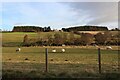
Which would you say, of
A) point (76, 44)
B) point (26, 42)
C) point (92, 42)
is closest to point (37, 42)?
point (26, 42)

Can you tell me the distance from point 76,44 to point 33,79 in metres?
53.5

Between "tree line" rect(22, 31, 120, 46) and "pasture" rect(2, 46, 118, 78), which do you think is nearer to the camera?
"pasture" rect(2, 46, 118, 78)

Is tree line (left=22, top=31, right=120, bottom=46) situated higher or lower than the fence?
higher

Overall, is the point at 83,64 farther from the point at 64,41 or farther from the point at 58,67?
the point at 64,41

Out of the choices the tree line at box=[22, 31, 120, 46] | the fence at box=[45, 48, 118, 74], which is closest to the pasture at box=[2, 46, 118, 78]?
the fence at box=[45, 48, 118, 74]

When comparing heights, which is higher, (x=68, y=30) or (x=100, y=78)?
(x=68, y=30)

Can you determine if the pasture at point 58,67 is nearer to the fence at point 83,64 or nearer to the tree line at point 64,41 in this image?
the fence at point 83,64

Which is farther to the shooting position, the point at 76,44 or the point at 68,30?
the point at 76,44

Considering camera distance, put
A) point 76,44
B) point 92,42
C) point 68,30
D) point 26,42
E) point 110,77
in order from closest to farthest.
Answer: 1. point 110,77
2. point 68,30
3. point 92,42
4. point 76,44
5. point 26,42

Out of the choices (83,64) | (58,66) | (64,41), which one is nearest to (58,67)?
(58,66)

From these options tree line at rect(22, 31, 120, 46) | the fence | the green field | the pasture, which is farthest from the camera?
tree line at rect(22, 31, 120, 46)

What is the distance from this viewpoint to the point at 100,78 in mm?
9930

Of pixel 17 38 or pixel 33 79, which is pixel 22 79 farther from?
pixel 17 38

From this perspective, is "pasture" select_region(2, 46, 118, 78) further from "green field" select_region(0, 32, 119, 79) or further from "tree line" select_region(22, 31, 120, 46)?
"tree line" select_region(22, 31, 120, 46)
